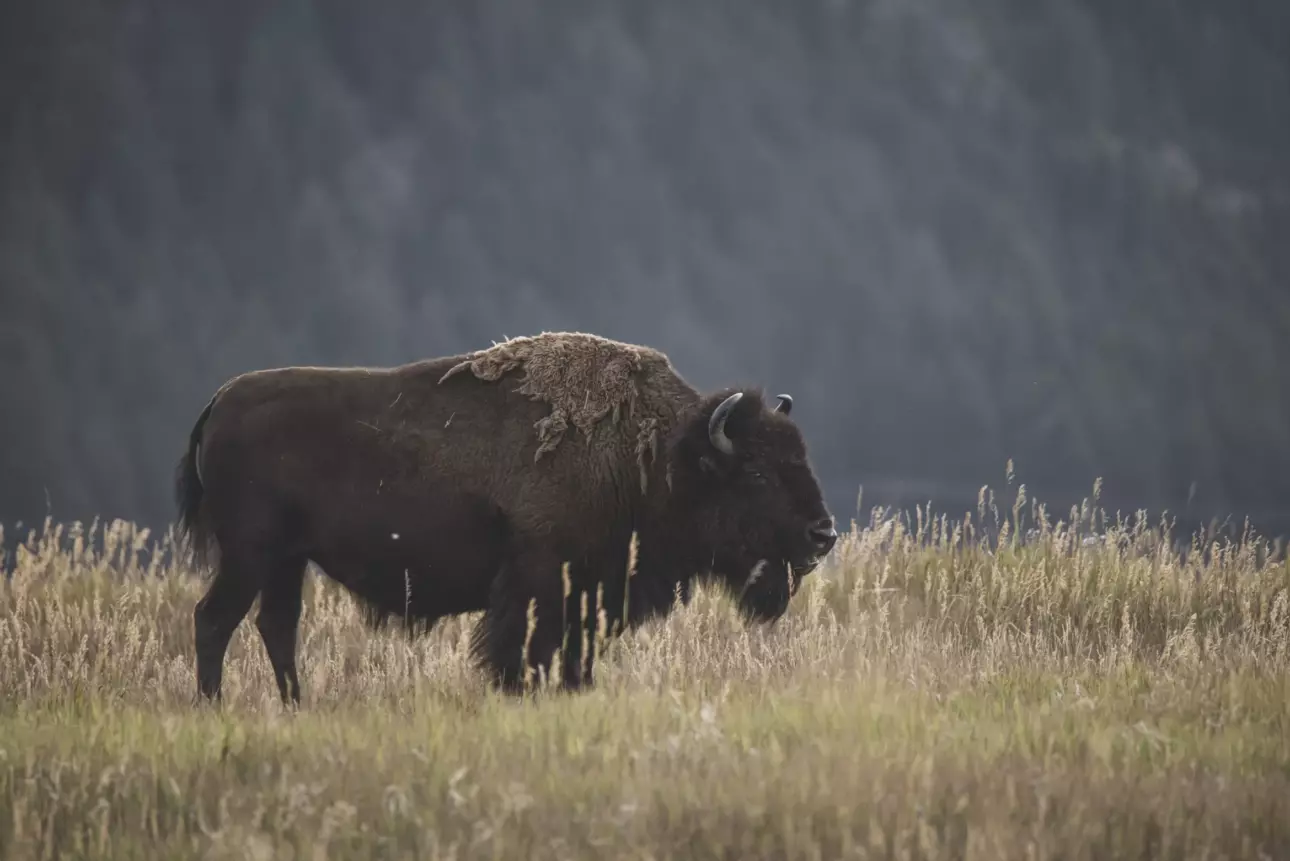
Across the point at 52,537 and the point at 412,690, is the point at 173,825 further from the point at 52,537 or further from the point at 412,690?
the point at 52,537

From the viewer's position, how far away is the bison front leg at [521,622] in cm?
713

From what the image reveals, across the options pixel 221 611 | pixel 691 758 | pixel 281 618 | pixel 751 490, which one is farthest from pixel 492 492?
pixel 691 758

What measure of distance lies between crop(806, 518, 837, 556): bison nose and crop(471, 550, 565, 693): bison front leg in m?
1.49

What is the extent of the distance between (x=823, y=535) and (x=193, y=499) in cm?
377

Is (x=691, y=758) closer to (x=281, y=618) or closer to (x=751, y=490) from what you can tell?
(x=751, y=490)

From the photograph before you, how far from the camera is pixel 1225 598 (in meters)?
10.4

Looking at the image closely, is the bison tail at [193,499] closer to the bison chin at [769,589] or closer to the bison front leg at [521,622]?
the bison front leg at [521,622]

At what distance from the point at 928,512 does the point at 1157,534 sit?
6.54ft

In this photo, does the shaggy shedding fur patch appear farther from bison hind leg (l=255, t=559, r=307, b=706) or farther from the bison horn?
bison hind leg (l=255, t=559, r=307, b=706)

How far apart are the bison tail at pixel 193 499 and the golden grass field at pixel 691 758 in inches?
33.1

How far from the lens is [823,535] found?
7594mm

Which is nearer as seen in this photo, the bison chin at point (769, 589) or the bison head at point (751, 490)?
the bison head at point (751, 490)

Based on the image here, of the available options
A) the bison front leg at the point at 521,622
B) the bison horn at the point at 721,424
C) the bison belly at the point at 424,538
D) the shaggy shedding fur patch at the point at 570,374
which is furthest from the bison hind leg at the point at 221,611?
the bison horn at the point at 721,424

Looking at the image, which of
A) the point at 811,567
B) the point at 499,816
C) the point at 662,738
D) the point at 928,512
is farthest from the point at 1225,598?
the point at 499,816
